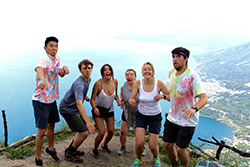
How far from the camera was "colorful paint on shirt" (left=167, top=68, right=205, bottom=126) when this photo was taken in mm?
2775

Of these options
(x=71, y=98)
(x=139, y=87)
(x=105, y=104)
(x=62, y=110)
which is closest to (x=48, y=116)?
(x=62, y=110)

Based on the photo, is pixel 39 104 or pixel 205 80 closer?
pixel 39 104

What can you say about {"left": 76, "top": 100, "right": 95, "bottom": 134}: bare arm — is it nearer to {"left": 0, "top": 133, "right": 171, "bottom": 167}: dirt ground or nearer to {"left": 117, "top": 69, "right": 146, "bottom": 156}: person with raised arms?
{"left": 0, "top": 133, "right": 171, "bottom": 167}: dirt ground

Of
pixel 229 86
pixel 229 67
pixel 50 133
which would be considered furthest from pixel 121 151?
pixel 229 67

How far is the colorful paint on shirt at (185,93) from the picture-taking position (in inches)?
109

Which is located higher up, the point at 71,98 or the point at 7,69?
the point at 71,98

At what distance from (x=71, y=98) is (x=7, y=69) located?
9309 cm

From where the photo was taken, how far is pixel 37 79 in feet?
10.6

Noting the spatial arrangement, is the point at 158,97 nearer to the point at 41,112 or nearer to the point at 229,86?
the point at 41,112

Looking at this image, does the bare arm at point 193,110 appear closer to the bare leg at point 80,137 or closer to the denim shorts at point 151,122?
the denim shorts at point 151,122

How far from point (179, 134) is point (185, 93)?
0.63 meters

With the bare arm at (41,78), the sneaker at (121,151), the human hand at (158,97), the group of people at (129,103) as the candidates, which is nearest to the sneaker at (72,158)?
the group of people at (129,103)

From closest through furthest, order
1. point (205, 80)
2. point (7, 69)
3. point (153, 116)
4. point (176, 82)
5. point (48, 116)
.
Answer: point (176, 82)
point (48, 116)
point (153, 116)
point (7, 69)
point (205, 80)

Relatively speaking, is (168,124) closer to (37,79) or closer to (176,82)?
(176,82)
